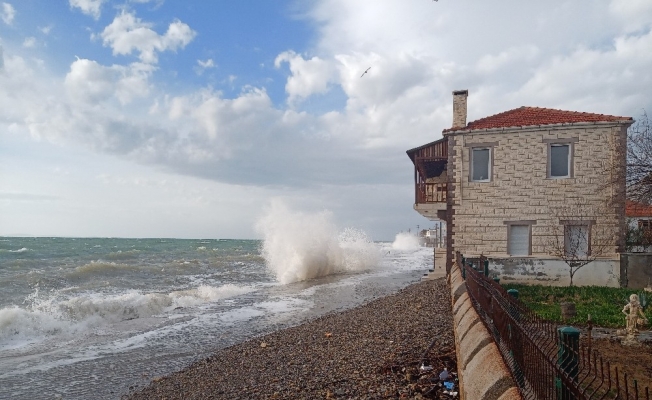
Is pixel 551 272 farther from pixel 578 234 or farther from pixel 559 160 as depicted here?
pixel 559 160

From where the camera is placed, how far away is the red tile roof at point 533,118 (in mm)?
17656

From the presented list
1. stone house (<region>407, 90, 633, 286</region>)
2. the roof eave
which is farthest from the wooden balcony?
the roof eave

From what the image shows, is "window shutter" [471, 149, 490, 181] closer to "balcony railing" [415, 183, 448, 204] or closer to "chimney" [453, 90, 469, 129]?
"chimney" [453, 90, 469, 129]

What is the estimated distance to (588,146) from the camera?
17.5 m

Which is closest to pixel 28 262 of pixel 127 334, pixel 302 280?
pixel 302 280

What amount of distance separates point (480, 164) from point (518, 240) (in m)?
3.59

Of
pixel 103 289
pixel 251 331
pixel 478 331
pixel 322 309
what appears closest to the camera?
pixel 478 331

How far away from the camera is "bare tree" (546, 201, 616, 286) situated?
17172 millimetres

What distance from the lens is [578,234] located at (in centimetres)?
1758

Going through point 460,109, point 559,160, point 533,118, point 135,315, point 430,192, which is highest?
point 460,109

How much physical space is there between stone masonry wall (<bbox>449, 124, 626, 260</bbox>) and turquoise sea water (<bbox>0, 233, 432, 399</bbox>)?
21.7ft

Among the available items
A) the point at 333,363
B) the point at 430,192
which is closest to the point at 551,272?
the point at 430,192

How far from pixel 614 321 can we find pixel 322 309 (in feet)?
35.6

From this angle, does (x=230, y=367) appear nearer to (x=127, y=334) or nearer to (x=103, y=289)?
(x=127, y=334)
